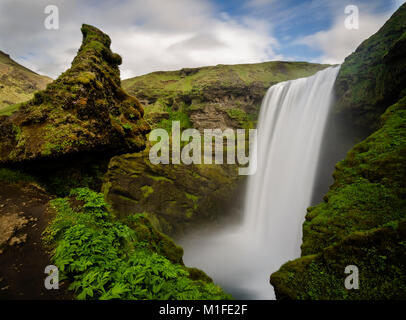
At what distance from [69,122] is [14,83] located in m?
49.8

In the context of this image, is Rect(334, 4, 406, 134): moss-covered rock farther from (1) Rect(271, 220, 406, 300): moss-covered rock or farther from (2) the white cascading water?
(1) Rect(271, 220, 406, 300): moss-covered rock

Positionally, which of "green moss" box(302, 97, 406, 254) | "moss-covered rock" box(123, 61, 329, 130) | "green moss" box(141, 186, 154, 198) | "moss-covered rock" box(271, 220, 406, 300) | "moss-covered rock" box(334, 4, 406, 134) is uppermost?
"moss-covered rock" box(123, 61, 329, 130)

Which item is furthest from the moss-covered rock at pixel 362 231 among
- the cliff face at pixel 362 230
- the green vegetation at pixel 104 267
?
the green vegetation at pixel 104 267

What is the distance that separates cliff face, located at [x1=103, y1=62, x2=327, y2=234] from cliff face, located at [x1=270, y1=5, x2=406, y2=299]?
9.18m

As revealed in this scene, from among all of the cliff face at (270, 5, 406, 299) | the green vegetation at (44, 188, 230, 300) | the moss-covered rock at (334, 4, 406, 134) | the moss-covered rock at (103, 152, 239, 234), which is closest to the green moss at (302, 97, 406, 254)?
the cliff face at (270, 5, 406, 299)

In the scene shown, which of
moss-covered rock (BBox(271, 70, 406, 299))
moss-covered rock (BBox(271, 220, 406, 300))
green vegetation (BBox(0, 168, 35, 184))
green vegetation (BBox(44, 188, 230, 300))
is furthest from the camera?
green vegetation (BBox(0, 168, 35, 184))

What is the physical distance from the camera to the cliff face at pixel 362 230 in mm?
3723

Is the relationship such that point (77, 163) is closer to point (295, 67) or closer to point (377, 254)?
point (377, 254)

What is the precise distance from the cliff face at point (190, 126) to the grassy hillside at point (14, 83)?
767 inches

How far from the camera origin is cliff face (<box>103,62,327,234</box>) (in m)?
17.4

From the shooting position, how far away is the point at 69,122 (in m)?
5.73

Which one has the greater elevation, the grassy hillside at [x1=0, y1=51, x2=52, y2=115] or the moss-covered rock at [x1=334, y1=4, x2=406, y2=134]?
the grassy hillside at [x1=0, y1=51, x2=52, y2=115]

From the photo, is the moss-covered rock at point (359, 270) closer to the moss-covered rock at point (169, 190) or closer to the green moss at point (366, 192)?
the green moss at point (366, 192)
